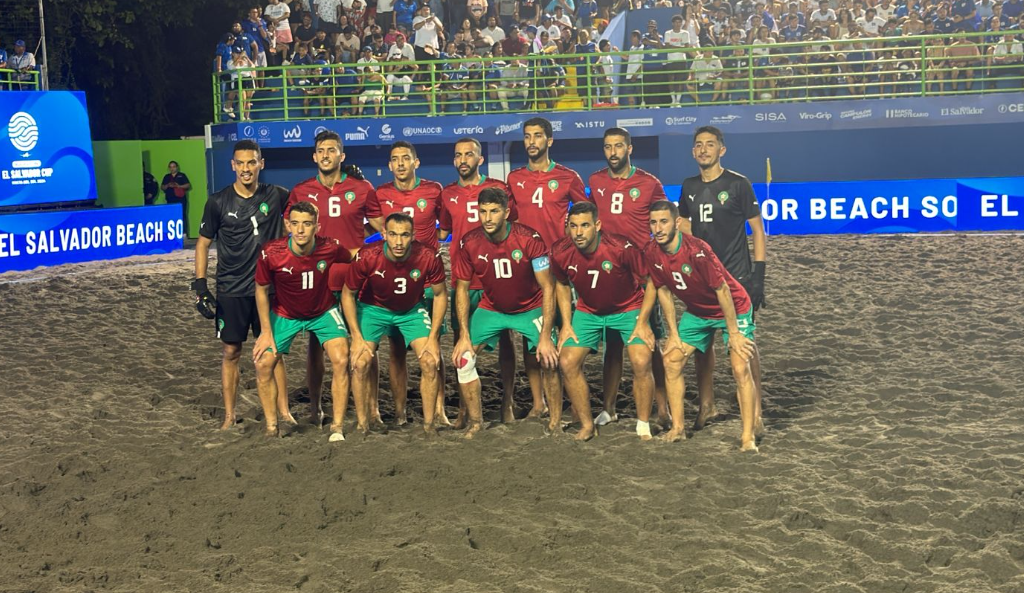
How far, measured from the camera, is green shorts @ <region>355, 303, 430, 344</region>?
8.38 meters

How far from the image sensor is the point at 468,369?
27.2 feet

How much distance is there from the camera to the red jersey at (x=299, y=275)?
26.8 ft

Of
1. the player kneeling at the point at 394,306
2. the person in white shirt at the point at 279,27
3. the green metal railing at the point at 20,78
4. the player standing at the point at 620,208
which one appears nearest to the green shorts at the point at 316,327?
the player kneeling at the point at 394,306

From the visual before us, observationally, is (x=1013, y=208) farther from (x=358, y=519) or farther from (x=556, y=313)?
(x=358, y=519)

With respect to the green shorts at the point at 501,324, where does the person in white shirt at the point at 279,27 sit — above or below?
above

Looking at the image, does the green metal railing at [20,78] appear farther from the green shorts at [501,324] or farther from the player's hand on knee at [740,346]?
the player's hand on knee at [740,346]

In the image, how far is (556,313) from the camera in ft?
28.1

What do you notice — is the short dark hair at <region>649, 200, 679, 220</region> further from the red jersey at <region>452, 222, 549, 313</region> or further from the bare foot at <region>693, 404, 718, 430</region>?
the bare foot at <region>693, 404, 718, 430</region>

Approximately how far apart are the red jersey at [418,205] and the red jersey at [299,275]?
0.81 meters

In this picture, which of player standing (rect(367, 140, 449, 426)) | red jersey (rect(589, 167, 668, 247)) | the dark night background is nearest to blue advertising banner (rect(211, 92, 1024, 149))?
the dark night background

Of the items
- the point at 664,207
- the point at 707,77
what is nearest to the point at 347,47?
the point at 707,77

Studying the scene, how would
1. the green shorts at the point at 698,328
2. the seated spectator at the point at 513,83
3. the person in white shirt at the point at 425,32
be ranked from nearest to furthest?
the green shorts at the point at 698,328
the seated spectator at the point at 513,83
the person in white shirt at the point at 425,32

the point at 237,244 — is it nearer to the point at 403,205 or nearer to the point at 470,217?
the point at 403,205

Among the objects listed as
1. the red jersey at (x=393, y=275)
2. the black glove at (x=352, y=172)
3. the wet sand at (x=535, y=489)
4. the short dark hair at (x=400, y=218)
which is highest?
the black glove at (x=352, y=172)
